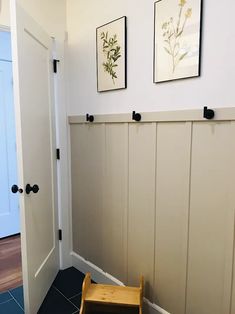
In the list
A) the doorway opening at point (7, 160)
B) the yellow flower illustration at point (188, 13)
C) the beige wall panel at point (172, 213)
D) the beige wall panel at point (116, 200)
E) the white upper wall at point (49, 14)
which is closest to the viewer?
the yellow flower illustration at point (188, 13)

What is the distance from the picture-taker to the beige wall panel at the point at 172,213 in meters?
1.50

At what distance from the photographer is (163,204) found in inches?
64.1

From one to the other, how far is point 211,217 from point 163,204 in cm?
32

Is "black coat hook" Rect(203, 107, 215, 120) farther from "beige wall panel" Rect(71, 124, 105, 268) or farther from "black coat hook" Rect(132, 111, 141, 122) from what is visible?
"beige wall panel" Rect(71, 124, 105, 268)

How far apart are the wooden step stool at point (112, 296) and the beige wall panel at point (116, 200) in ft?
0.69

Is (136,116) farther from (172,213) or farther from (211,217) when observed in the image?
(211,217)

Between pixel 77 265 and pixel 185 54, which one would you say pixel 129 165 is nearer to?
pixel 185 54

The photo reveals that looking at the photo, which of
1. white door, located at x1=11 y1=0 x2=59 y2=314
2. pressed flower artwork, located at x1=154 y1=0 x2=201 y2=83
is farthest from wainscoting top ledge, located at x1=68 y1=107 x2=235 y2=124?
white door, located at x1=11 y1=0 x2=59 y2=314

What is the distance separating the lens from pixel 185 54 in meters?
1.41

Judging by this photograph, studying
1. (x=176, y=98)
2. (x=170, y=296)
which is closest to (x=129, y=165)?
(x=176, y=98)

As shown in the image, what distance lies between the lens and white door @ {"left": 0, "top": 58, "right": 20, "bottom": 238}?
3088 millimetres

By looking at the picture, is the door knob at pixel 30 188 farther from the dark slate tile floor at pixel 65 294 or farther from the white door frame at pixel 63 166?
the dark slate tile floor at pixel 65 294

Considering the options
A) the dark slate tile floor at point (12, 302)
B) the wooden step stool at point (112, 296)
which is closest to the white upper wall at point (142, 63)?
the wooden step stool at point (112, 296)

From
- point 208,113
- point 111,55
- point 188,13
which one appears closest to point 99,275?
point 208,113
